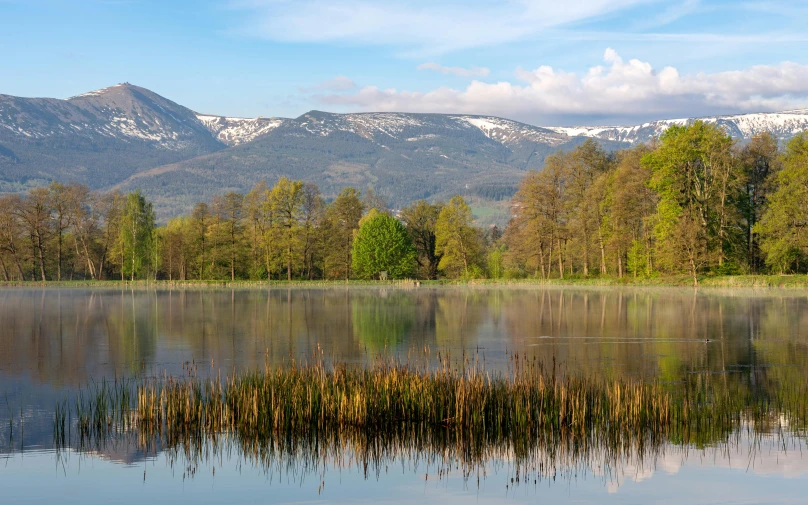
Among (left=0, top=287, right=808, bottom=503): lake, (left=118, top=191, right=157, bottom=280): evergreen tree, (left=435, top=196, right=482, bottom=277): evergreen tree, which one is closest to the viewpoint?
(left=0, top=287, right=808, bottom=503): lake

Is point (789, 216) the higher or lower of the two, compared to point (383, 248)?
higher

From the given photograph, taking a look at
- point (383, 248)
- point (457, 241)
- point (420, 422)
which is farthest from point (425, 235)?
point (420, 422)

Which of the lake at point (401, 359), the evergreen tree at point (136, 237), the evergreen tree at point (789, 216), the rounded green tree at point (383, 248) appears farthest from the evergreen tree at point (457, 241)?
the lake at point (401, 359)

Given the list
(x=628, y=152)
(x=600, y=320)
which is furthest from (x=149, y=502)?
(x=628, y=152)

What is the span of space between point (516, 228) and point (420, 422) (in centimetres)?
6653

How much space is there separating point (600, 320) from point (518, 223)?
44.4 metres

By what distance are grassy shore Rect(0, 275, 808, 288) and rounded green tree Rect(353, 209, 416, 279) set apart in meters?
1.76

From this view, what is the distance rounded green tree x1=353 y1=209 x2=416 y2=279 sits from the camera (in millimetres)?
84500

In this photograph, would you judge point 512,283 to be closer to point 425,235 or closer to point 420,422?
point 425,235

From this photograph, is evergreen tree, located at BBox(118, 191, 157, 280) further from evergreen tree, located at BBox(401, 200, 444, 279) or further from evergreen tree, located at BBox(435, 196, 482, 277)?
evergreen tree, located at BBox(435, 196, 482, 277)

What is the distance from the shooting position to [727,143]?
6184cm

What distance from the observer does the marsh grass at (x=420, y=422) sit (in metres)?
12.0

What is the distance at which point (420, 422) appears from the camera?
1335cm

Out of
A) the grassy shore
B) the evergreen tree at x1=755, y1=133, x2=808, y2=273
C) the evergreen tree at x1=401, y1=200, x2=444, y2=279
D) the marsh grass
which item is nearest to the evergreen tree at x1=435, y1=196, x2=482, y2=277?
the grassy shore
